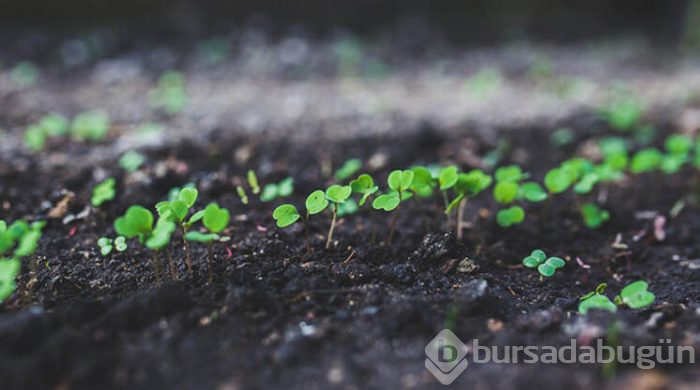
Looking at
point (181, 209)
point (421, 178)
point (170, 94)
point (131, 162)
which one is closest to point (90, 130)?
point (131, 162)

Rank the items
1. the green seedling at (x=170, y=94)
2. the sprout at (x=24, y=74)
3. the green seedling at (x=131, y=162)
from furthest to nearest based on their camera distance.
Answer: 1. the sprout at (x=24, y=74)
2. the green seedling at (x=170, y=94)
3. the green seedling at (x=131, y=162)

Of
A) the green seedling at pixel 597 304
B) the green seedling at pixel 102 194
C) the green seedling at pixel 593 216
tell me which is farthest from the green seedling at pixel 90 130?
the green seedling at pixel 597 304

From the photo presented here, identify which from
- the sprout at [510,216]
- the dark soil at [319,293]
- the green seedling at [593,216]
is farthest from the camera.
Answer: the green seedling at [593,216]

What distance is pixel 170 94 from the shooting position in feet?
12.3

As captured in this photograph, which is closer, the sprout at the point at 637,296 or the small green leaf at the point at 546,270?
Result: the sprout at the point at 637,296

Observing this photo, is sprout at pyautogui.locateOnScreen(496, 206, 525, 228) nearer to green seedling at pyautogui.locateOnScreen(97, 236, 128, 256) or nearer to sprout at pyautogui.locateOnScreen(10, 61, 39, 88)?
green seedling at pyautogui.locateOnScreen(97, 236, 128, 256)

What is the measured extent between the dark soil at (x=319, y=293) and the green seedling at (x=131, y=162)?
0.05 metres

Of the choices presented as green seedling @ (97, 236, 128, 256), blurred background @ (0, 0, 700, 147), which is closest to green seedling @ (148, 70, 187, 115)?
blurred background @ (0, 0, 700, 147)

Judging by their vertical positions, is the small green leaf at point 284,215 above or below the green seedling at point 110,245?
above

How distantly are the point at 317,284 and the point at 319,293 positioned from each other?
3 cm

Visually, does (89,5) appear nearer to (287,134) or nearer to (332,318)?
(287,134)

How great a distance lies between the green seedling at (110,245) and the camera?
5.35 ft

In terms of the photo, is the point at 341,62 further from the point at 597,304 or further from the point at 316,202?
the point at 597,304

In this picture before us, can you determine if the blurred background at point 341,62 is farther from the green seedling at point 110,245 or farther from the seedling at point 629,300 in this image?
the seedling at point 629,300
